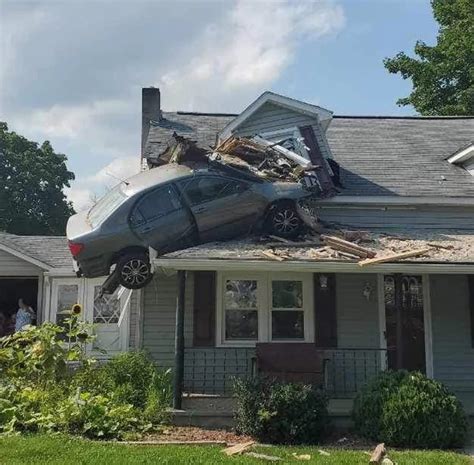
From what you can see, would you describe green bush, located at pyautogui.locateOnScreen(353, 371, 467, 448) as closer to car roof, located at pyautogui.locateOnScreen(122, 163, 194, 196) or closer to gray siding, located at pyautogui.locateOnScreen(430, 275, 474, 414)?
gray siding, located at pyautogui.locateOnScreen(430, 275, 474, 414)

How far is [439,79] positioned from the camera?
1252 inches

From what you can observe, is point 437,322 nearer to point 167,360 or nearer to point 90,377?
point 167,360

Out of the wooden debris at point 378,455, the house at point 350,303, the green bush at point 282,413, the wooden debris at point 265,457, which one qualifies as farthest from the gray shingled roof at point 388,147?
the wooden debris at point 265,457

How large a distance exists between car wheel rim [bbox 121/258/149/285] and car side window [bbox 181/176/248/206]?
1.52m

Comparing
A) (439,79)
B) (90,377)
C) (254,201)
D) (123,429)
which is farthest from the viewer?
(439,79)

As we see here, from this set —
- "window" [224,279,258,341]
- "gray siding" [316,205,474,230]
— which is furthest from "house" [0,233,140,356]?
"gray siding" [316,205,474,230]

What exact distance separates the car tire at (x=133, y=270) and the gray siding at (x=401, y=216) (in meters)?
4.00

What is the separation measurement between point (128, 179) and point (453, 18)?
2740cm

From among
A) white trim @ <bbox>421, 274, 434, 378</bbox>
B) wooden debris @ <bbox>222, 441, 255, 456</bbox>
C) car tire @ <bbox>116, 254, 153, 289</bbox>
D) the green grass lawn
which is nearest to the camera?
the green grass lawn

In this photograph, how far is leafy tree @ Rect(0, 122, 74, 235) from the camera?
4791 centimetres

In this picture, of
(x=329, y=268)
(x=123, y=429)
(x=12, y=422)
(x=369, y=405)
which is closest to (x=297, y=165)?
(x=329, y=268)

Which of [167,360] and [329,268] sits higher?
[329,268]

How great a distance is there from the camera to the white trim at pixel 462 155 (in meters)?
13.8

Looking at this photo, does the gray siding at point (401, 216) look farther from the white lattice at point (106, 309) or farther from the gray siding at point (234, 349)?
the white lattice at point (106, 309)
